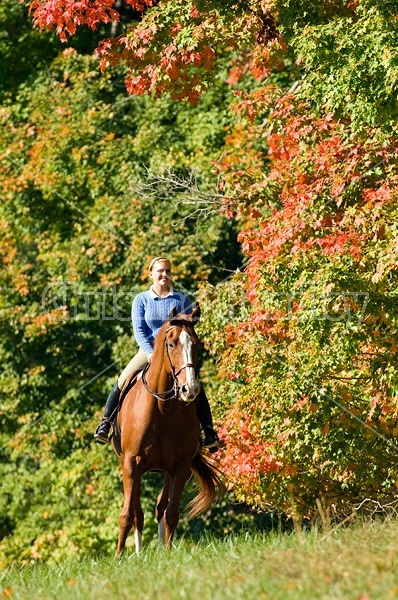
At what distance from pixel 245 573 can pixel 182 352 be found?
142 inches

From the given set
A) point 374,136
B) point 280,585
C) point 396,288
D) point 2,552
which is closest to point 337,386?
point 396,288

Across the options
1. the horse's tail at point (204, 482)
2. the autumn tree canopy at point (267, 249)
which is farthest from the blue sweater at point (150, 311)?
the horse's tail at point (204, 482)

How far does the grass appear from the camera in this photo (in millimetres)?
5703

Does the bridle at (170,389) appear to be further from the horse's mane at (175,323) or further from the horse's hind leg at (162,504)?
the horse's hind leg at (162,504)

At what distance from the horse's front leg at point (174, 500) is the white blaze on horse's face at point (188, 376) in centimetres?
121

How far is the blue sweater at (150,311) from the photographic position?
10.7 meters

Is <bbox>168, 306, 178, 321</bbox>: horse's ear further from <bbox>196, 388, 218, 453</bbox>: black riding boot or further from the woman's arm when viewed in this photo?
<bbox>196, 388, 218, 453</bbox>: black riding boot

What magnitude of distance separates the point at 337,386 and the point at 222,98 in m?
13.4

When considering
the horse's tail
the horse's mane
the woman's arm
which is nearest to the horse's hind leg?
the horse's tail

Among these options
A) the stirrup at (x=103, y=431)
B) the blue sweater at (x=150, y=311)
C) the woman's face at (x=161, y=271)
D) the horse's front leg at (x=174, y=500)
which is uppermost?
the woman's face at (x=161, y=271)

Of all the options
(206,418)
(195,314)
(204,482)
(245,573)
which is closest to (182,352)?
(195,314)

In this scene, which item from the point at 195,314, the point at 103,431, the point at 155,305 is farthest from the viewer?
the point at 103,431

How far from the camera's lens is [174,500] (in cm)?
1034

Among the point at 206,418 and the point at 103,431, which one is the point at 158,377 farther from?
the point at 103,431
